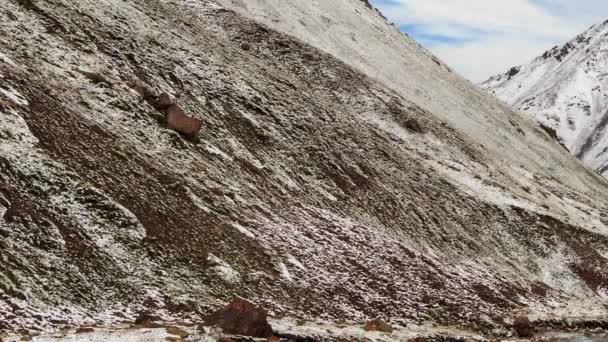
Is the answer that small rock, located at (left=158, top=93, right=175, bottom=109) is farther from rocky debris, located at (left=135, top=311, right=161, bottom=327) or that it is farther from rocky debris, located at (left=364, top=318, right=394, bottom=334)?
rocky debris, located at (left=364, top=318, right=394, bottom=334)

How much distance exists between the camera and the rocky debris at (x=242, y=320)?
71.1ft

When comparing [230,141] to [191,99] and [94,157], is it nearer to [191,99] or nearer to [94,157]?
[191,99]

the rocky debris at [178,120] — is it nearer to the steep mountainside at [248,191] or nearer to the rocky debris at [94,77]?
the steep mountainside at [248,191]

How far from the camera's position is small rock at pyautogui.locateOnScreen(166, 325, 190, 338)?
20.4 metres

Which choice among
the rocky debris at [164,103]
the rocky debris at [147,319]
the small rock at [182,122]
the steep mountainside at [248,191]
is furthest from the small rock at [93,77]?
the rocky debris at [147,319]

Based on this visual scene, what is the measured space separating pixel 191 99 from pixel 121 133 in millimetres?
7892

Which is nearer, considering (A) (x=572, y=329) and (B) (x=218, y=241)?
(B) (x=218, y=241)

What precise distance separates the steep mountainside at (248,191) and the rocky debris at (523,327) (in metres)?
0.98

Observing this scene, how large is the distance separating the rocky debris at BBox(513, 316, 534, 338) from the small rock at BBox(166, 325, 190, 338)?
18.0 meters

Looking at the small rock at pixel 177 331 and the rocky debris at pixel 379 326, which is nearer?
the small rock at pixel 177 331

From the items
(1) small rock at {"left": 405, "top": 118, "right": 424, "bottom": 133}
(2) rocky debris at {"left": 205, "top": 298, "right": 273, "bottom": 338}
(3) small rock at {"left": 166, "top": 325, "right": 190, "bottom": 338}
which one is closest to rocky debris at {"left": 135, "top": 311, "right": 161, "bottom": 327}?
(3) small rock at {"left": 166, "top": 325, "right": 190, "bottom": 338}

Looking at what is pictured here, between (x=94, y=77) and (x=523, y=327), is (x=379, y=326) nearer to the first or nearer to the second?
(x=523, y=327)

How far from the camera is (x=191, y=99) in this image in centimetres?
3888

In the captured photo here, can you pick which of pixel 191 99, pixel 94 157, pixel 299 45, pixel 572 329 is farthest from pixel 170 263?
pixel 299 45
